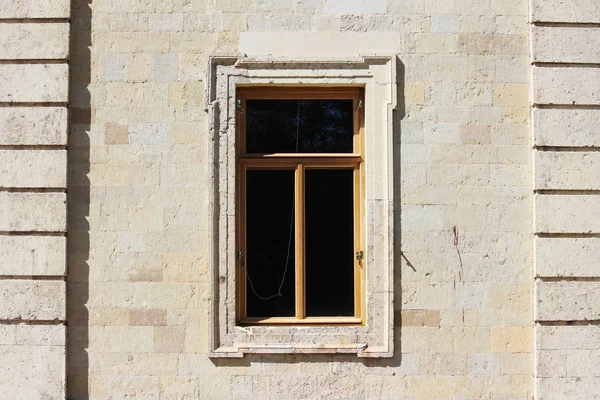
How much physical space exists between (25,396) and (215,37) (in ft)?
12.3

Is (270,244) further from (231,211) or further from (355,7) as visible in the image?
(355,7)

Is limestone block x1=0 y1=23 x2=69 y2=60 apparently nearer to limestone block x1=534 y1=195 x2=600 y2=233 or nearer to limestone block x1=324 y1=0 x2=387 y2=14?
limestone block x1=324 y1=0 x2=387 y2=14

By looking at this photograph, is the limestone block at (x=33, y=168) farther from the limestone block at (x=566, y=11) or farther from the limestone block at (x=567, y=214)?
the limestone block at (x=566, y=11)

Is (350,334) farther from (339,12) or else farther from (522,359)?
(339,12)

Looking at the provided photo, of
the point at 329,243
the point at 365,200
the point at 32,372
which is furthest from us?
the point at 329,243

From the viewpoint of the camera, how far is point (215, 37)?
5.91m

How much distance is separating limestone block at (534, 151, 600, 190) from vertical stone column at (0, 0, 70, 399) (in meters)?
4.45

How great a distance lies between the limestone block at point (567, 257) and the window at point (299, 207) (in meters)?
1.68

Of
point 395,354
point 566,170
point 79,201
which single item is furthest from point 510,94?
point 79,201

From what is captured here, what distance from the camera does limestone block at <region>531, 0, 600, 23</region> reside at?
586cm

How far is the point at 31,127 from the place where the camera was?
5.78m

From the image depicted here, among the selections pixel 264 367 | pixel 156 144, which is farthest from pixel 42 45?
pixel 264 367

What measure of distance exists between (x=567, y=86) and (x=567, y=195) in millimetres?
1025

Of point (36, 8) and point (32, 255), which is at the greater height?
point (36, 8)
